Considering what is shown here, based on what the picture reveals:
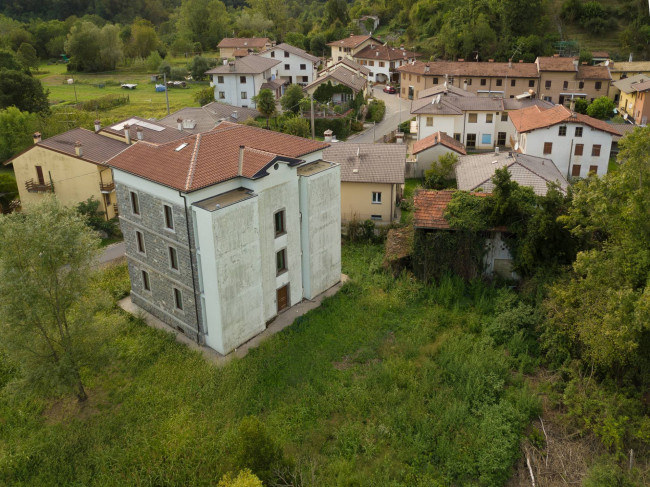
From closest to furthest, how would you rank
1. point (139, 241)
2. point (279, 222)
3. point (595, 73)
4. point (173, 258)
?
point (173, 258) → point (279, 222) → point (139, 241) → point (595, 73)

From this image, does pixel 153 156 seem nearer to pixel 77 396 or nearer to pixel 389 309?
pixel 77 396

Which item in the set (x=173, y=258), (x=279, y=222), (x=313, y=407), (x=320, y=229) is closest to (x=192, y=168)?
(x=173, y=258)

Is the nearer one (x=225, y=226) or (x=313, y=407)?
(x=313, y=407)

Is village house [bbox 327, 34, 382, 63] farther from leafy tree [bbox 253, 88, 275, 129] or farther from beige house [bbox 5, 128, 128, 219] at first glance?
beige house [bbox 5, 128, 128, 219]

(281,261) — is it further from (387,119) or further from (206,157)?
(387,119)

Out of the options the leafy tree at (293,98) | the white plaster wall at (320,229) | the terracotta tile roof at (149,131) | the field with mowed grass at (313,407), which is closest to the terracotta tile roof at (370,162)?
the white plaster wall at (320,229)

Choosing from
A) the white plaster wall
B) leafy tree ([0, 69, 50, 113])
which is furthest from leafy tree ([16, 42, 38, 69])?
the white plaster wall
